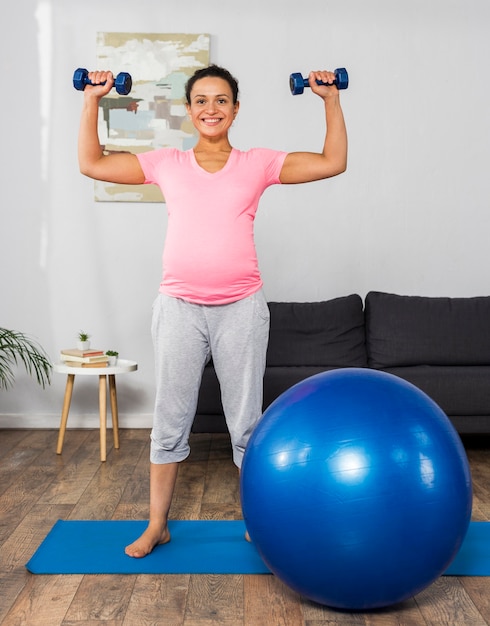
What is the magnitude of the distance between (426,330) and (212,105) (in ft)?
7.12

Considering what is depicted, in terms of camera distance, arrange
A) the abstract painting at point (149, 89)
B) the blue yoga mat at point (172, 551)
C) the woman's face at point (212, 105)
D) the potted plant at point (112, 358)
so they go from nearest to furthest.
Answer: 1. the blue yoga mat at point (172, 551)
2. the woman's face at point (212, 105)
3. the potted plant at point (112, 358)
4. the abstract painting at point (149, 89)

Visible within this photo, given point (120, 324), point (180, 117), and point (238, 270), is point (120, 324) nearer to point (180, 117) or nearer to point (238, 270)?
point (180, 117)

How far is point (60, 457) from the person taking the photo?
368cm

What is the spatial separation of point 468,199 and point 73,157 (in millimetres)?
2254

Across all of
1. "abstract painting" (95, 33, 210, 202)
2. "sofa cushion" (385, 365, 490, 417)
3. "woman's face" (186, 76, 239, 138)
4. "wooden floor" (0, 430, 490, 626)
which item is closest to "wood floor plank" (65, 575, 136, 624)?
"wooden floor" (0, 430, 490, 626)

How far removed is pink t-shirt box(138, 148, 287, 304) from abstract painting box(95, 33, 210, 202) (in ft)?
6.72

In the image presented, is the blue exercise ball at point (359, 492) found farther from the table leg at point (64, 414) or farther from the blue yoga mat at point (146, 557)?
the table leg at point (64, 414)

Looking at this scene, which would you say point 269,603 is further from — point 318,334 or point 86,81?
point 318,334

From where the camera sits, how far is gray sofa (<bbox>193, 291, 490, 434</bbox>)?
13.1 feet

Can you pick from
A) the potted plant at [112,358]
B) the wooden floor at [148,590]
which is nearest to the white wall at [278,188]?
the potted plant at [112,358]

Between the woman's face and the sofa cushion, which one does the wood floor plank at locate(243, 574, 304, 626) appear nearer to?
the woman's face

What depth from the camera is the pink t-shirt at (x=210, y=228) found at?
2.25m

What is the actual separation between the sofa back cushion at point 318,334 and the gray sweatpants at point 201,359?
1.67 m

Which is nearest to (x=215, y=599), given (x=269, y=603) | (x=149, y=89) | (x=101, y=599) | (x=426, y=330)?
(x=269, y=603)
